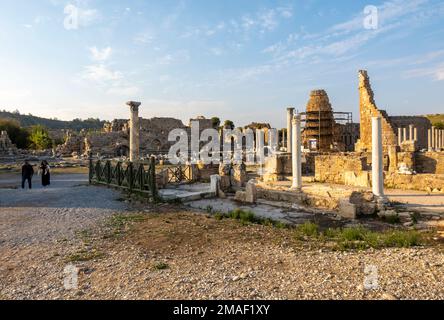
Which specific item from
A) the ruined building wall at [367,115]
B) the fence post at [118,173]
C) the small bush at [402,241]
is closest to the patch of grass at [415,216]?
the small bush at [402,241]

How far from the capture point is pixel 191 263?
220 inches

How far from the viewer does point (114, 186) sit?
50.9 feet

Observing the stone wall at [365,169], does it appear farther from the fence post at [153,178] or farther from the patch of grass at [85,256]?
the patch of grass at [85,256]

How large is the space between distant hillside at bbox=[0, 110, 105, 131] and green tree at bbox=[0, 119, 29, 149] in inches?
2041

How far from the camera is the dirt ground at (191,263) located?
4.37 m

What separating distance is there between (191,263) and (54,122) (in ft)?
410

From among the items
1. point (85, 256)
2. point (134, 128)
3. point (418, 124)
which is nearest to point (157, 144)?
point (134, 128)

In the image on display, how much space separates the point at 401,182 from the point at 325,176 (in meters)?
4.41

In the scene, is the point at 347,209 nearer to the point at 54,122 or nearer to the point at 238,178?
the point at 238,178

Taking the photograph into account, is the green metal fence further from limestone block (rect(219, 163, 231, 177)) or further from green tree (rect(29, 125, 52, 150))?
green tree (rect(29, 125, 52, 150))

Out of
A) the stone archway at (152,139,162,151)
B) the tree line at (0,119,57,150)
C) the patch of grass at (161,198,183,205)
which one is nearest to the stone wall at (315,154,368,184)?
the patch of grass at (161,198,183,205)

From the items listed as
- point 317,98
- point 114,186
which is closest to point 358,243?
point 114,186

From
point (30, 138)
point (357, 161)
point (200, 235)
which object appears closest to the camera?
point (200, 235)
